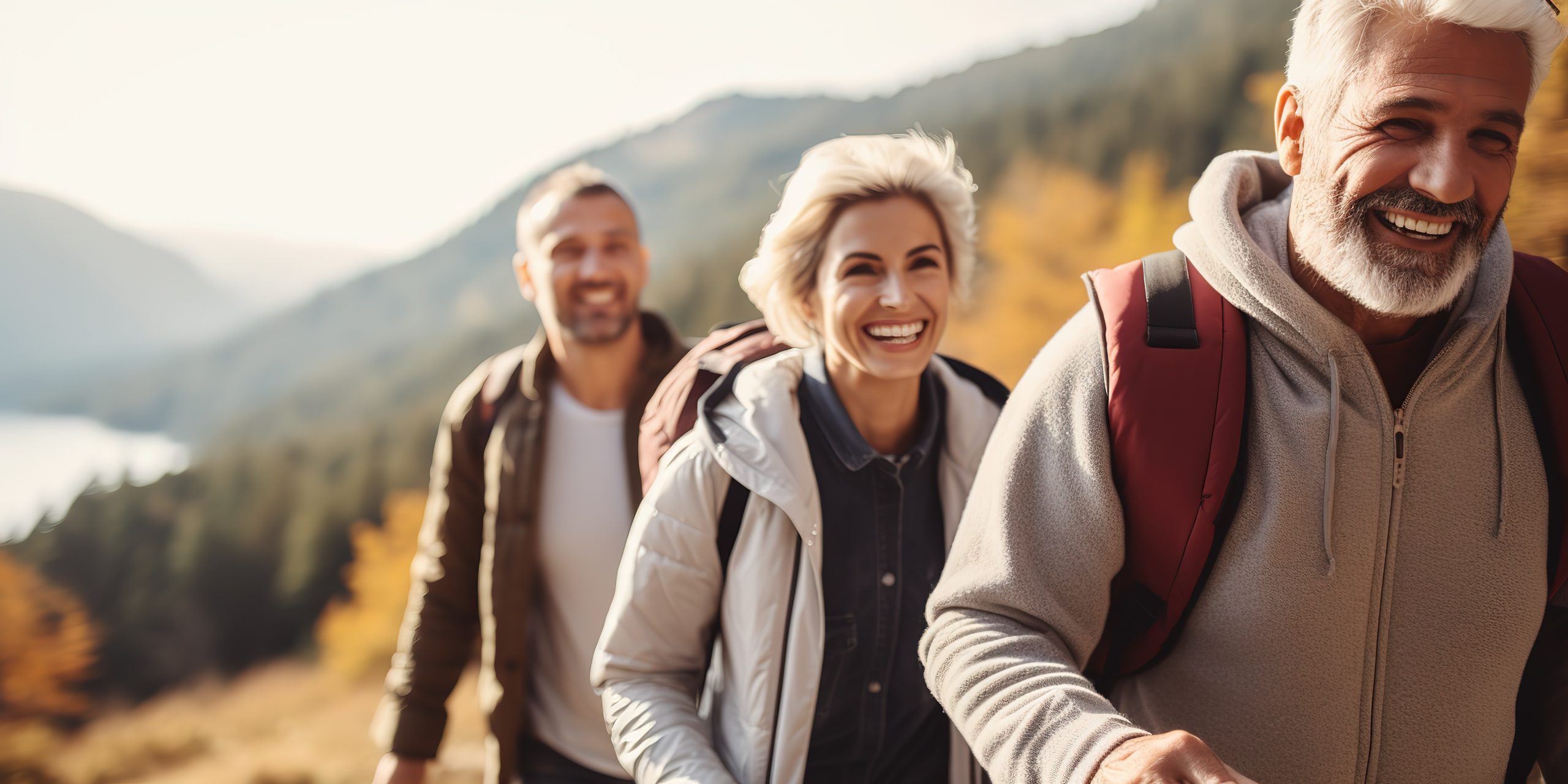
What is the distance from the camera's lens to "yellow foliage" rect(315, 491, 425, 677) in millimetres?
10305

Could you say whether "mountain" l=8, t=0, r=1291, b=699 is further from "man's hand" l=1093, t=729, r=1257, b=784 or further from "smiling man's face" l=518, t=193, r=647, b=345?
"man's hand" l=1093, t=729, r=1257, b=784

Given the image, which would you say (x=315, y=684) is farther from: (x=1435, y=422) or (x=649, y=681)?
(x=1435, y=422)

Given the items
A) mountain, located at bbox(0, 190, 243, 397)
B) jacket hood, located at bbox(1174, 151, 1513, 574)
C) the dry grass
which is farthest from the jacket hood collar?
mountain, located at bbox(0, 190, 243, 397)

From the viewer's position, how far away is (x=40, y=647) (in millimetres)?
8617

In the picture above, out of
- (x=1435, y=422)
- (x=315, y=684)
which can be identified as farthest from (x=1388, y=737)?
(x=315, y=684)

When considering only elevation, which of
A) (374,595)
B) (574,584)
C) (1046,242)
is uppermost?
(1046,242)

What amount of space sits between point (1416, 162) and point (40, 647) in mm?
10600

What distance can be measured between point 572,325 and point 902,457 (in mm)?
1061

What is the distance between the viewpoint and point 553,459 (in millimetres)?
2381

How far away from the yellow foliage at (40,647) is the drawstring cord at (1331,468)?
9.43m

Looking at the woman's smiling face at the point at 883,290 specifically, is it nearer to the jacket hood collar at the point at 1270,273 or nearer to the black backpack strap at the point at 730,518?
the black backpack strap at the point at 730,518

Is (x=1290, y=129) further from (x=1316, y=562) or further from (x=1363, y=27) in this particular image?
(x=1316, y=562)

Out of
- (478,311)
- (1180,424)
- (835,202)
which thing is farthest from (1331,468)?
(478,311)

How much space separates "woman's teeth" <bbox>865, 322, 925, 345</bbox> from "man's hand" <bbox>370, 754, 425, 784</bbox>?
153 centimetres
